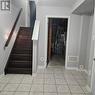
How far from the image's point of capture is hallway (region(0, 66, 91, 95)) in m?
2.82

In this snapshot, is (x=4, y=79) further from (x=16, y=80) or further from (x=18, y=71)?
(x=18, y=71)

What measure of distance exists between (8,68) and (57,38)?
3690mm

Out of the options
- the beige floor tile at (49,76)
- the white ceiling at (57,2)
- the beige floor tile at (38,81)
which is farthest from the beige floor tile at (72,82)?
the white ceiling at (57,2)

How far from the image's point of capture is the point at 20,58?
4.28 meters

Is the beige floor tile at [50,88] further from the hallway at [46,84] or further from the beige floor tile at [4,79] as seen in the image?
the beige floor tile at [4,79]

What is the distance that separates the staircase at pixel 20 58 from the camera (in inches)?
155

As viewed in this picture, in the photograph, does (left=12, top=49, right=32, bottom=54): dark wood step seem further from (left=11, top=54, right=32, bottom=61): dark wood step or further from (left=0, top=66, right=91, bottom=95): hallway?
(left=0, top=66, right=91, bottom=95): hallway

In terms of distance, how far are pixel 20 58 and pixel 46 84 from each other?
5.09 ft

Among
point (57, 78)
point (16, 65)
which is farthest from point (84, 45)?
point (16, 65)

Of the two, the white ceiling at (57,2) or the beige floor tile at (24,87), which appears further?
the white ceiling at (57,2)

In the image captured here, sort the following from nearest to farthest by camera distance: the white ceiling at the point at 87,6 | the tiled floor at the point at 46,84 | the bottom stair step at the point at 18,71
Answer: the white ceiling at the point at 87,6, the tiled floor at the point at 46,84, the bottom stair step at the point at 18,71

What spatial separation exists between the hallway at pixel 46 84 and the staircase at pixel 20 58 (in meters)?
0.28

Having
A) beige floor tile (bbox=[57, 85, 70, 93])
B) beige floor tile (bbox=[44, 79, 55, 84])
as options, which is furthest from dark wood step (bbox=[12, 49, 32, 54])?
beige floor tile (bbox=[57, 85, 70, 93])

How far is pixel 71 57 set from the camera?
445 cm
